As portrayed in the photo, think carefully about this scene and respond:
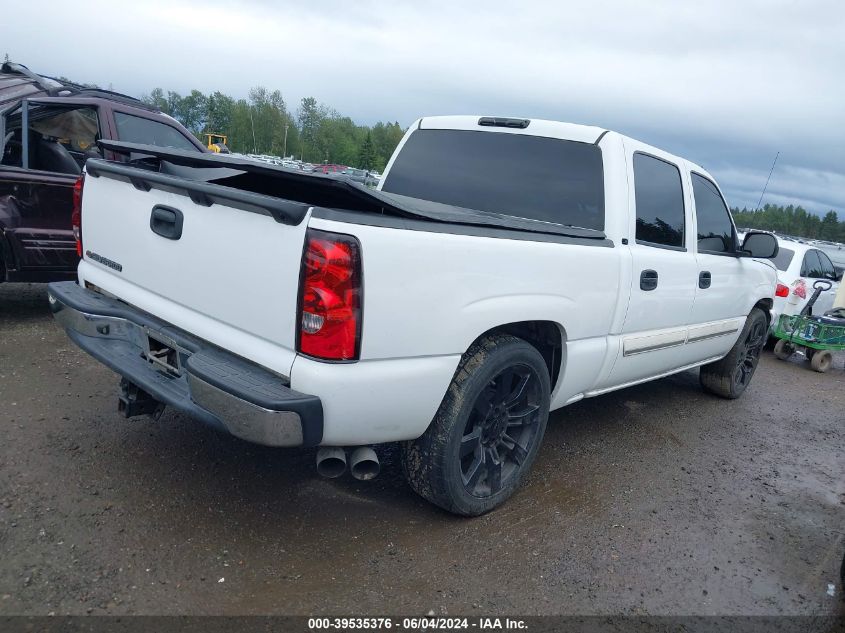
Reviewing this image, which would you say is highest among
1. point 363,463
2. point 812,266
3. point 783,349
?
point 812,266

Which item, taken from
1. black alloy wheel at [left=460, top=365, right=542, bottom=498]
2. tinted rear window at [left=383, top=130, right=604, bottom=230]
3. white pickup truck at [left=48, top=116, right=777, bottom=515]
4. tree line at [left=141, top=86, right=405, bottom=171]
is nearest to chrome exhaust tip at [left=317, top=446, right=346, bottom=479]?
white pickup truck at [left=48, top=116, right=777, bottom=515]

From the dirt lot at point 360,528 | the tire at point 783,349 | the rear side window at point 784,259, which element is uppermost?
the rear side window at point 784,259

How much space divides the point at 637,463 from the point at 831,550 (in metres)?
1.17

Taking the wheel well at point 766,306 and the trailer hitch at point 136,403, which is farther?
the wheel well at point 766,306

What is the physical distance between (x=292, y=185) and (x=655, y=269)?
7.62 feet

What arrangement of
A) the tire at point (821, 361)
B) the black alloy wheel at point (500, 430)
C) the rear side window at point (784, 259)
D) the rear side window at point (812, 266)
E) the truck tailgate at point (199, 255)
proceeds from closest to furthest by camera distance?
the truck tailgate at point (199, 255), the black alloy wheel at point (500, 430), the tire at point (821, 361), the rear side window at point (784, 259), the rear side window at point (812, 266)

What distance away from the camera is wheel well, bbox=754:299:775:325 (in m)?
5.97

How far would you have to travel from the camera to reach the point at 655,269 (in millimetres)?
3928

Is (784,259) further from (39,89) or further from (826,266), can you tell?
(39,89)

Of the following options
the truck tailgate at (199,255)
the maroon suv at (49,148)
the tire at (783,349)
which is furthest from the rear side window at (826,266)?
the truck tailgate at (199,255)

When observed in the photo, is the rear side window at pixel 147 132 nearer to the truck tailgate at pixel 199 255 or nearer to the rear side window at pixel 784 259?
the truck tailgate at pixel 199 255

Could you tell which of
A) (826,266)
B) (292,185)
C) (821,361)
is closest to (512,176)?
(292,185)

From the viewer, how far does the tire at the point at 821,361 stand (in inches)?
325

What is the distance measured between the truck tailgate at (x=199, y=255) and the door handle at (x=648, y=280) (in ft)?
7.80
